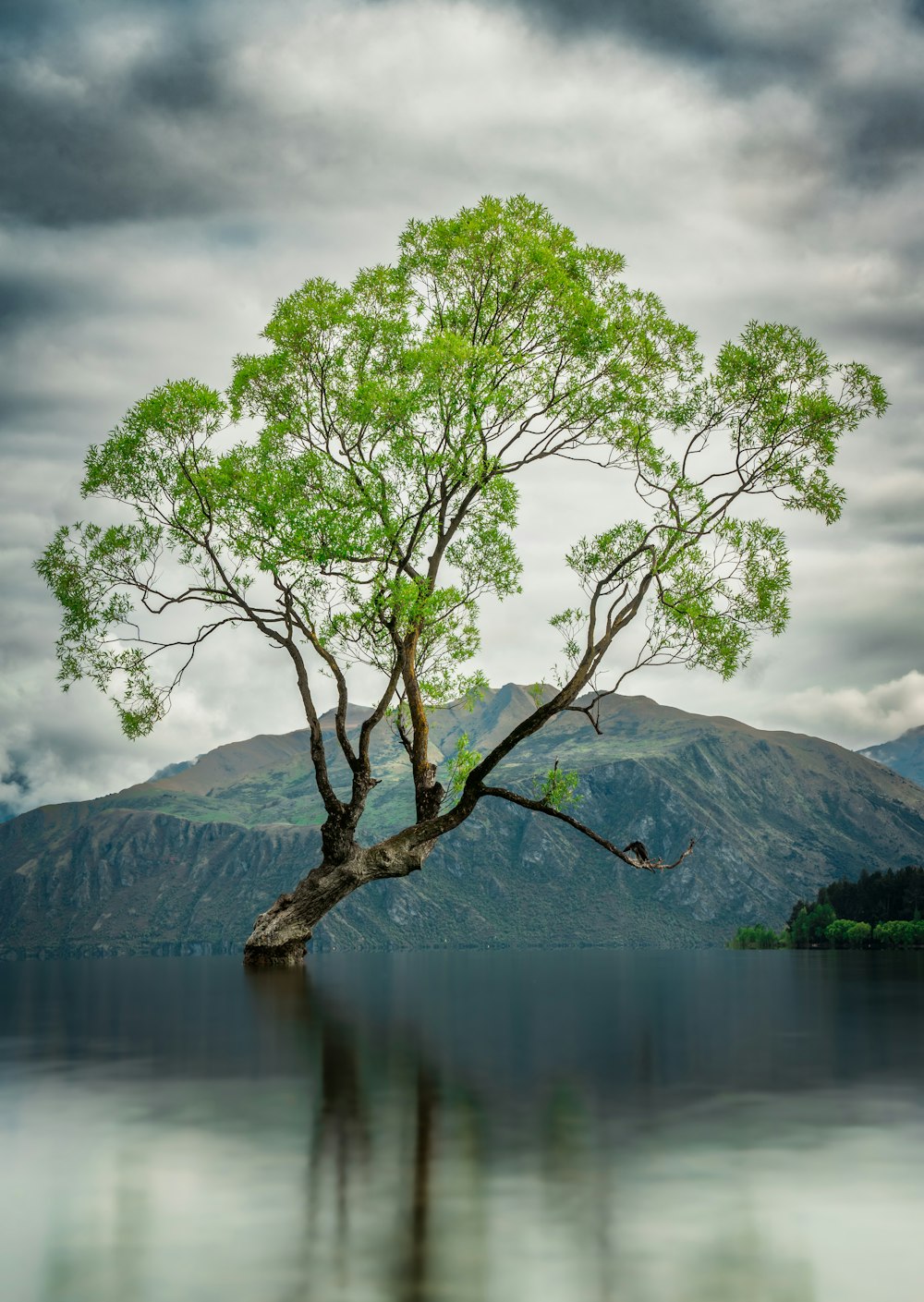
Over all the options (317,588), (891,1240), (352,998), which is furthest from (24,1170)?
(317,588)

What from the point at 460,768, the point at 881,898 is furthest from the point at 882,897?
the point at 460,768

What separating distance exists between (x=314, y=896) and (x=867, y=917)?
156 metres

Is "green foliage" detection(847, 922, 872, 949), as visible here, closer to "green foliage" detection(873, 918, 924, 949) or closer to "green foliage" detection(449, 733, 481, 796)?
"green foliage" detection(873, 918, 924, 949)

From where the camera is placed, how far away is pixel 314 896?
36500 mm

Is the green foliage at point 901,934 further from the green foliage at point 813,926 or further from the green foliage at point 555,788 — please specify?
the green foliage at point 555,788

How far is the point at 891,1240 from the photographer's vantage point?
720cm

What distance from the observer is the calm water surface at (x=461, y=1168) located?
6469 millimetres

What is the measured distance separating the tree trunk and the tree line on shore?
129571mm

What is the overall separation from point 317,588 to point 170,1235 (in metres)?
27.9

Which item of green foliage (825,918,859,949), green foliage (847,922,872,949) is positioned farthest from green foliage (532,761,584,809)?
green foliage (825,918,859,949)

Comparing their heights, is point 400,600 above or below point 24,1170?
above

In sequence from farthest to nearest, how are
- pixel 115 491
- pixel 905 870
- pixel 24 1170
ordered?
1. pixel 905 870
2. pixel 115 491
3. pixel 24 1170

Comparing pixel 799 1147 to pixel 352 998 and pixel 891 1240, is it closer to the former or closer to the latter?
pixel 891 1240

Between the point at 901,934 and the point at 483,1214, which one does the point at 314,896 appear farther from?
the point at 901,934
